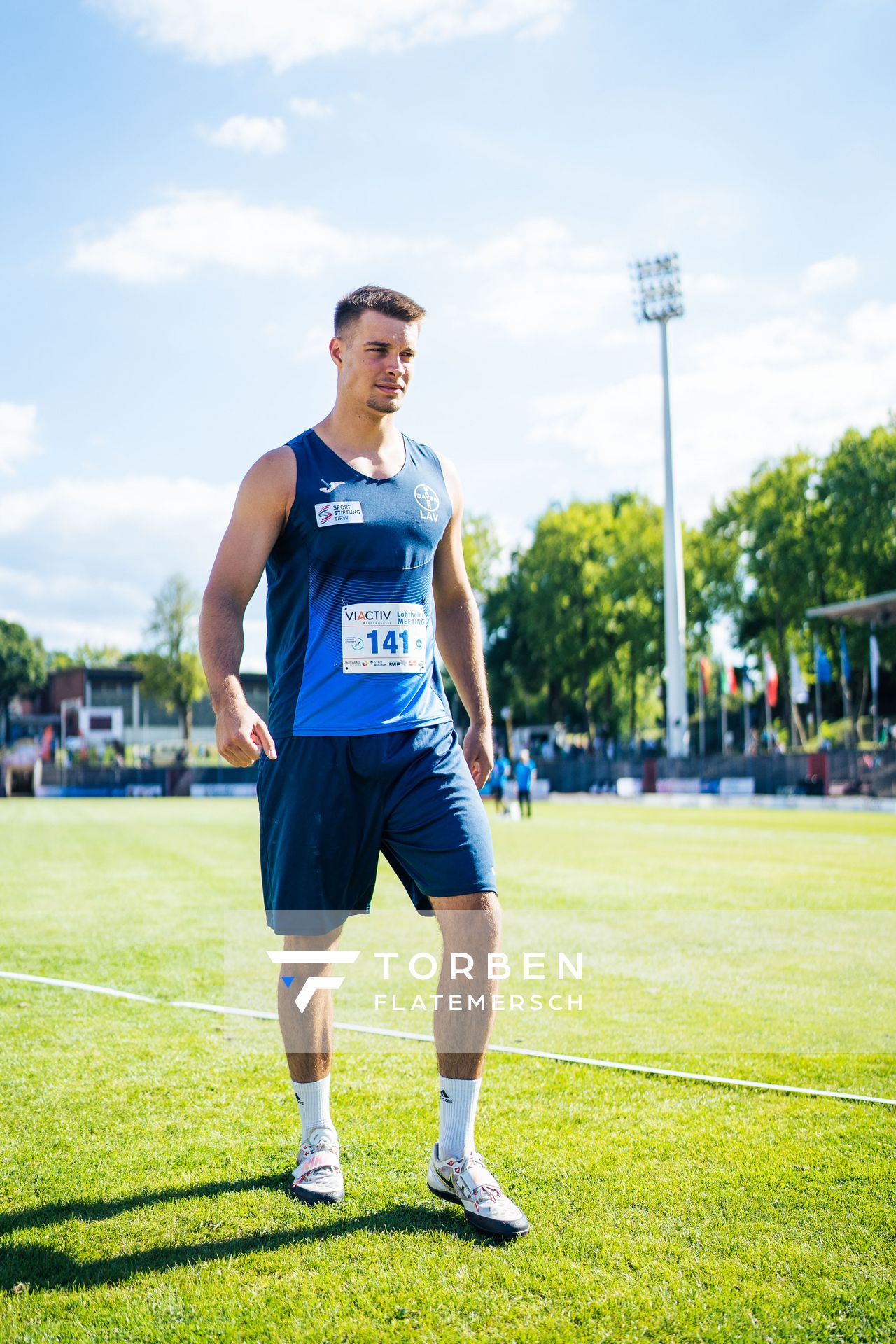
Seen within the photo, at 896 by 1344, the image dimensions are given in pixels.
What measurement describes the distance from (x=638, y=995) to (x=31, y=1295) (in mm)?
4065

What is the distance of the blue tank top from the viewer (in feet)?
11.1

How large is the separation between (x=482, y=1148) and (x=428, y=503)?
2.05 m

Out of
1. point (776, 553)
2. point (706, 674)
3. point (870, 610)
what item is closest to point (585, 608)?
point (776, 553)

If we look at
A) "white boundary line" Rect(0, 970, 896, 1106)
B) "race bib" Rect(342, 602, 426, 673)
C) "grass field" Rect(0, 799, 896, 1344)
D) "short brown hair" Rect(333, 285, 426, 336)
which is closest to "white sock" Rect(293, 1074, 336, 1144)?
"grass field" Rect(0, 799, 896, 1344)

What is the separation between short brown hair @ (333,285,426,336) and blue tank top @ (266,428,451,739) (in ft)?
1.34

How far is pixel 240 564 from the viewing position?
338 cm

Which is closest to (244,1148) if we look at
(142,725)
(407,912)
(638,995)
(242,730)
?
(242,730)

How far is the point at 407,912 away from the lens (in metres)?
10.0

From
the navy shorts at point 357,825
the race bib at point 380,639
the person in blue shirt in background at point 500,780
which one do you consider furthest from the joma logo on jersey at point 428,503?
the person in blue shirt in background at point 500,780

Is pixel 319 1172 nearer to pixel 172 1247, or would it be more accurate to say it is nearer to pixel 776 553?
pixel 172 1247

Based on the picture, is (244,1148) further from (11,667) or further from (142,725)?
(11,667)

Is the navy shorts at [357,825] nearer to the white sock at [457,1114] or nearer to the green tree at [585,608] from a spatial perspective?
the white sock at [457,1114]

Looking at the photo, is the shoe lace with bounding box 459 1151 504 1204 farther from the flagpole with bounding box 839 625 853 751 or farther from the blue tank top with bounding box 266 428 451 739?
the flagpole with bounding box 839 625 853 751

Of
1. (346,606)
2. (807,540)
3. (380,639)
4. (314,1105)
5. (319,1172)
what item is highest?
(807,540)
